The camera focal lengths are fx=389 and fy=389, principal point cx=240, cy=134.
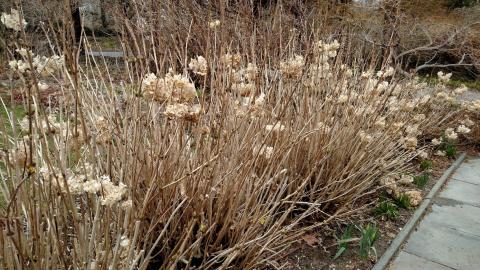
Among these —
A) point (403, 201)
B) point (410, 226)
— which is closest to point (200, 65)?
point (410, 226)

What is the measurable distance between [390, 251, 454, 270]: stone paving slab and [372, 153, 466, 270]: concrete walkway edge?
5 centimetres

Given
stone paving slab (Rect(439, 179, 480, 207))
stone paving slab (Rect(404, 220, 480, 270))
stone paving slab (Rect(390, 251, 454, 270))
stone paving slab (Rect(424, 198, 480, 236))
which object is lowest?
stone paving slab (Rect(439, 179, 480, 207))

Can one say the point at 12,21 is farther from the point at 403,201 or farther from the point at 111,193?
the point at 403,201

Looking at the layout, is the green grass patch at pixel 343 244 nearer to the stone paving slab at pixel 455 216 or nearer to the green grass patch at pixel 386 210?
the green grass patch at pixel 386 210

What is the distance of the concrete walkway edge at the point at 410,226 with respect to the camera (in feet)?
9.05

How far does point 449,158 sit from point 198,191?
413cm

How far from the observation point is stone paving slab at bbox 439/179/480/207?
13.0 feet

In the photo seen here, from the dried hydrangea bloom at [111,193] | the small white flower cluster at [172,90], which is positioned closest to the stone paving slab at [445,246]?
the small white flower cluster at [172,90]

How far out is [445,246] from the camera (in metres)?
3.07

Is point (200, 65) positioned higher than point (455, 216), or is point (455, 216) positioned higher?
point (200, 65)

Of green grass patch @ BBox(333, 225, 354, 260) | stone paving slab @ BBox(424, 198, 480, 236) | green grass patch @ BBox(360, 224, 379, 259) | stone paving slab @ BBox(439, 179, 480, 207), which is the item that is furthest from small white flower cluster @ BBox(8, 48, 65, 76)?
stone paving slab @ BBox(439, 179, 480, 207)

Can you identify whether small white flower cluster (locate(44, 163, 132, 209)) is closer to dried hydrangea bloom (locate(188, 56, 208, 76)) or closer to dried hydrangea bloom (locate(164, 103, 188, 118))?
dried hydrangea bloom (locate(164, 103, 188, 118))

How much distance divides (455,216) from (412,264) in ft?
3.59

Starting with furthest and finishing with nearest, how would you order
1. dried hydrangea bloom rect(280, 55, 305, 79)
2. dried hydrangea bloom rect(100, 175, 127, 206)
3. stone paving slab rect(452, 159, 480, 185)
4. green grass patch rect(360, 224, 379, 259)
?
stone paving slab rect(452, 159, 480, 185) → green grass patch rect(360, 224, 379, 259) → dried hydrangea bloom rect(280, 55, 305, 79) → dried hydrangea bloom rect(100, 175, 127, 206)
